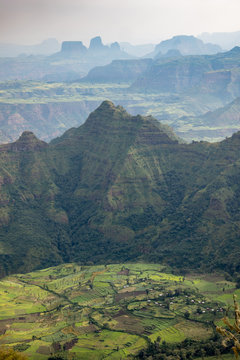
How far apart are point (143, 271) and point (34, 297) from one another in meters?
39.6

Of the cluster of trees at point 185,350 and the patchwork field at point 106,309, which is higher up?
the cluster of trees at point 185,350

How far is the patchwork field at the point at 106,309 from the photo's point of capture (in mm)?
122625

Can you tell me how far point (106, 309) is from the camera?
143 m

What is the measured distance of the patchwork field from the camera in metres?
123

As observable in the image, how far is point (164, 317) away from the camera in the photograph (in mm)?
133250

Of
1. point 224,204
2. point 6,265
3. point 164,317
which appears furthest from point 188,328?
point 6,265

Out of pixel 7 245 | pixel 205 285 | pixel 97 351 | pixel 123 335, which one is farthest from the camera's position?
pixel 7 245

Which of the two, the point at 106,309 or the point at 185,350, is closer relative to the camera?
the point at 185,350

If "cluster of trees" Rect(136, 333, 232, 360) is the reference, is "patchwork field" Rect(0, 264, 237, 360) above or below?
below

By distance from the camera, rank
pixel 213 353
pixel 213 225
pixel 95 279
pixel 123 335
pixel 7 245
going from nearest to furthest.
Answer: pixel 213 353
pixel 123 335
pixel 95 279
pixel 213 225
pixel 7 245

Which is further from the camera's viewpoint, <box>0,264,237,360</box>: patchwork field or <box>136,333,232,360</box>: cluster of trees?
<box>0,264,237,360</box>: patchwork field

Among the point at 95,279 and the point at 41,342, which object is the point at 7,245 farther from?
the point at 41,342

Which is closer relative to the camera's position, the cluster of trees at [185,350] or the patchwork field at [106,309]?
the cluster of trees at [185,350]

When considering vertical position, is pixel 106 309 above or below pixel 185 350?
below
